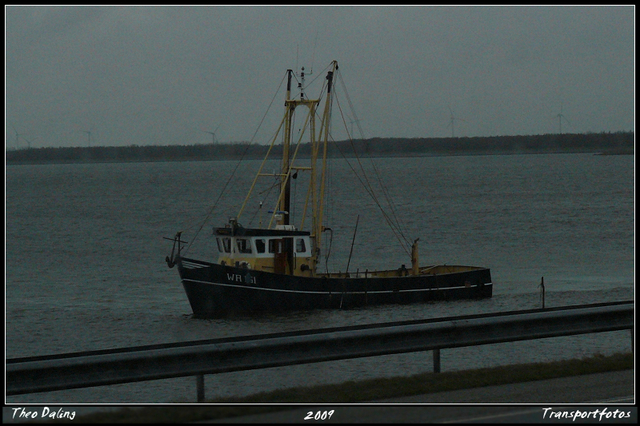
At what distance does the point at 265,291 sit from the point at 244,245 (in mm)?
1774

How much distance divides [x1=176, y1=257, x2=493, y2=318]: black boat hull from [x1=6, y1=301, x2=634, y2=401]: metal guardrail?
20.7m

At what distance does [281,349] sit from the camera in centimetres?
863

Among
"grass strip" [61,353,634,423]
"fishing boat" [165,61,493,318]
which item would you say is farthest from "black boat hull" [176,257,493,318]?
"grass strip" [61,353,634,423]

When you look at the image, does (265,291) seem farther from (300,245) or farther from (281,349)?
(281,349)

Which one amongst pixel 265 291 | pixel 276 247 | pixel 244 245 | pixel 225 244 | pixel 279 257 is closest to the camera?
pixel 265 291

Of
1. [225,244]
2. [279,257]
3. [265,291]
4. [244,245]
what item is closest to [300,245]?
[279,257]

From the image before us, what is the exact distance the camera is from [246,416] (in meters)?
7.27

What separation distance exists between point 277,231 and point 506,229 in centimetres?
4360

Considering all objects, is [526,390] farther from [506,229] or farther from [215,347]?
[506,229]

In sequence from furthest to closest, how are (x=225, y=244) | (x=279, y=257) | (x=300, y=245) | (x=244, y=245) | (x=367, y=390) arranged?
(x=300, y=245) < (x=279, y=257) < (x=225, y=244) < (x=244, y=245) < (x=367, y=390)

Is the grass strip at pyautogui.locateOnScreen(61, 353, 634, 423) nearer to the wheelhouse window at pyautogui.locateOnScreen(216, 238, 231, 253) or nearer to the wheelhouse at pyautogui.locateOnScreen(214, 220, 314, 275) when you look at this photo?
the wheelhouse at pyautogui.locateOnScreen(214, 220, 314, 275)

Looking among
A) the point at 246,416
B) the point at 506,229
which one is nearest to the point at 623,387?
the point at 246,416

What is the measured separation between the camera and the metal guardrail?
8.01 meters

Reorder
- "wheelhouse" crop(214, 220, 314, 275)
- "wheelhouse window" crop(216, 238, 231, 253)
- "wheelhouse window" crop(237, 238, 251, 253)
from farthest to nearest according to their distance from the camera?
"wheelhouse window" crop(216, 238, 231, 253) → "wheelhouse window" crop(237, 238, 251, 253) → "wheelhouse" crop(214, 220, 314, 275)
